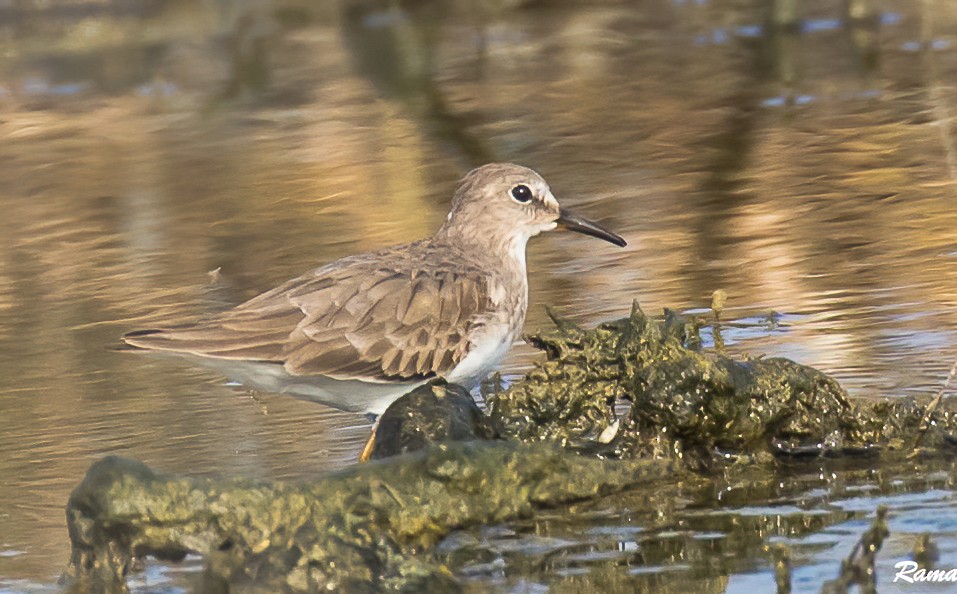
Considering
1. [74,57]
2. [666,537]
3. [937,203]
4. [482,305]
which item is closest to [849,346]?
[482,305]

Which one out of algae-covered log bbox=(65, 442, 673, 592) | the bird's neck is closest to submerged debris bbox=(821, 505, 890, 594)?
algae-covered log bbox=(65, 442, 673, 592)

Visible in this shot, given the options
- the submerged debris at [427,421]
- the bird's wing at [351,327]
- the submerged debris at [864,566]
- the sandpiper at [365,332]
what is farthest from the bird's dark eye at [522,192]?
the submerged debris at [864,566]

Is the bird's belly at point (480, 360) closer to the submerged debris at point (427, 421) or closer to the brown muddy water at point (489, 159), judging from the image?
the submerged debris at point (427, 421)

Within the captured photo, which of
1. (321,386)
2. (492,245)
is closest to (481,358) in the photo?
(321,386)

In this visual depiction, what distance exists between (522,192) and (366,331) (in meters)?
1.33

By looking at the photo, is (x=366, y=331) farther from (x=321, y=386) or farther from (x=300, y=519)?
(x=300, y=519)

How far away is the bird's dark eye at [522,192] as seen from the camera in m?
7.58

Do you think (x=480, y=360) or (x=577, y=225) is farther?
(x=577, y=225)

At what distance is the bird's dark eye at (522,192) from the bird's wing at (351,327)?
859 millimetres

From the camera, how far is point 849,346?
732 centimetres

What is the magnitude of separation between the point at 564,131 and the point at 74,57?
277 inches

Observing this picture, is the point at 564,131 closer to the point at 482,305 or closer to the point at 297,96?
the point at 297,96

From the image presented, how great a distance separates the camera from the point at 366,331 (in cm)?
655

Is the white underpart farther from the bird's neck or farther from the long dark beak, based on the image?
the long dark beak
